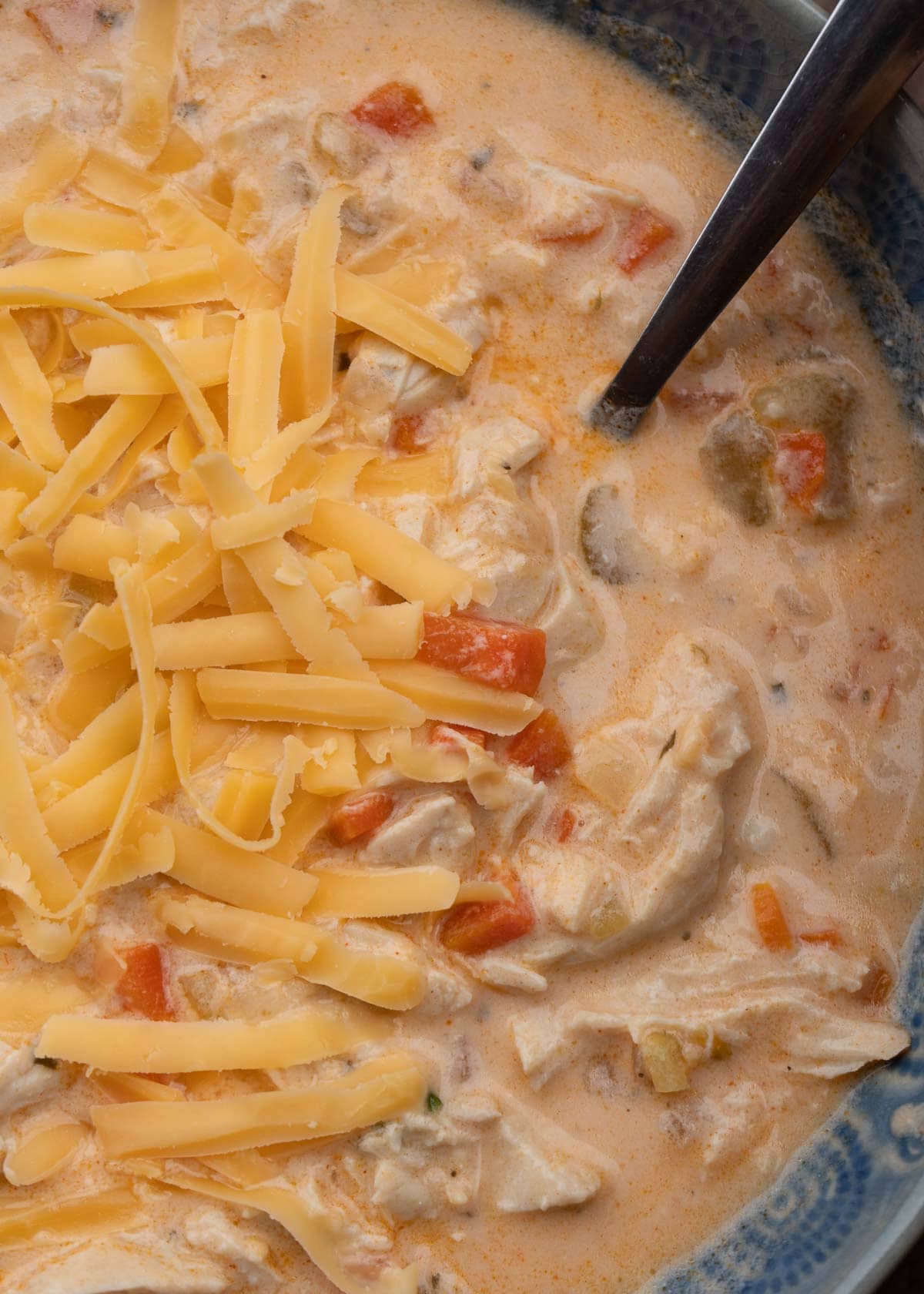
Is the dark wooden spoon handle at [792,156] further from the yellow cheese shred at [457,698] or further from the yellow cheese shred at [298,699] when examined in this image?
the yellow cheese shred at [298,699]

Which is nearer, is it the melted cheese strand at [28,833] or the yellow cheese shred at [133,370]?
the melted cheese strand at [28,833]

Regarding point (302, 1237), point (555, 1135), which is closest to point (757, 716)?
point (555, 1135)

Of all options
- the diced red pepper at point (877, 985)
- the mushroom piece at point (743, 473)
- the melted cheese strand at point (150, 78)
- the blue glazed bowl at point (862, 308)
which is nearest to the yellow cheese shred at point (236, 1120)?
the blue glazed bowl at point (862, 308)

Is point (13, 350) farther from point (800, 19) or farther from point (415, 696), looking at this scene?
point (800, 19)

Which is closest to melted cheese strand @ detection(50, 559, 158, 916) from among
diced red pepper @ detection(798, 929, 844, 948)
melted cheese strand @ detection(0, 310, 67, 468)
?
melted cheese strand @ detection(0, 310, 67, 468)

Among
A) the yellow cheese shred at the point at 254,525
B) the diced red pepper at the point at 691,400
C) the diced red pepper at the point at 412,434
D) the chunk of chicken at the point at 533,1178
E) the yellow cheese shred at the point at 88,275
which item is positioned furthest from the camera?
the diced red pepper at the point at 691,400

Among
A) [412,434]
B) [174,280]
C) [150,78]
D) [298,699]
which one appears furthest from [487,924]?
[150,78]

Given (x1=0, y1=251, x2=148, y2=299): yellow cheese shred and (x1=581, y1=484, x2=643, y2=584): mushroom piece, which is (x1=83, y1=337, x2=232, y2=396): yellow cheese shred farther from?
(x1=581, y1=484, x2=643, y2=584): mushroom piece

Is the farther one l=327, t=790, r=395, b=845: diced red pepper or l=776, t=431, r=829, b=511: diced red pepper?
l=776, t=431, r=829, b=511: diced red pepper
